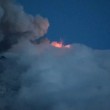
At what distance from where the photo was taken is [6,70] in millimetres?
54906

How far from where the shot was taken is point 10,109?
4822cm

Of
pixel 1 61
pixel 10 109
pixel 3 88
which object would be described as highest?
pixel 1 61

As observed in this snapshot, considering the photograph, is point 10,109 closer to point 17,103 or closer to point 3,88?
point 17,103

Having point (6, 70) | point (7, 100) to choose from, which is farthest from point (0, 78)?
point (7, 100)

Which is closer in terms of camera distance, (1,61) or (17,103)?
(17,103)

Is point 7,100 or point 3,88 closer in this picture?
point 7,100

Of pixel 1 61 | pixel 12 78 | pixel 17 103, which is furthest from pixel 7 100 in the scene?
pixel 1 61

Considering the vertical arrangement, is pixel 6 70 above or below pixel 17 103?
above

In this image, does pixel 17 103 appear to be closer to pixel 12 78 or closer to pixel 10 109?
pixel 10 109

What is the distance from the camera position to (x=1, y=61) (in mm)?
55156

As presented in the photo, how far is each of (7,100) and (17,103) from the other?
2139mm

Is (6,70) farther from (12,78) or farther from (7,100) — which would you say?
(7,100)

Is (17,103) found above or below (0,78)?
below

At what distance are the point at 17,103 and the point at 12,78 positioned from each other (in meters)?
6.43
